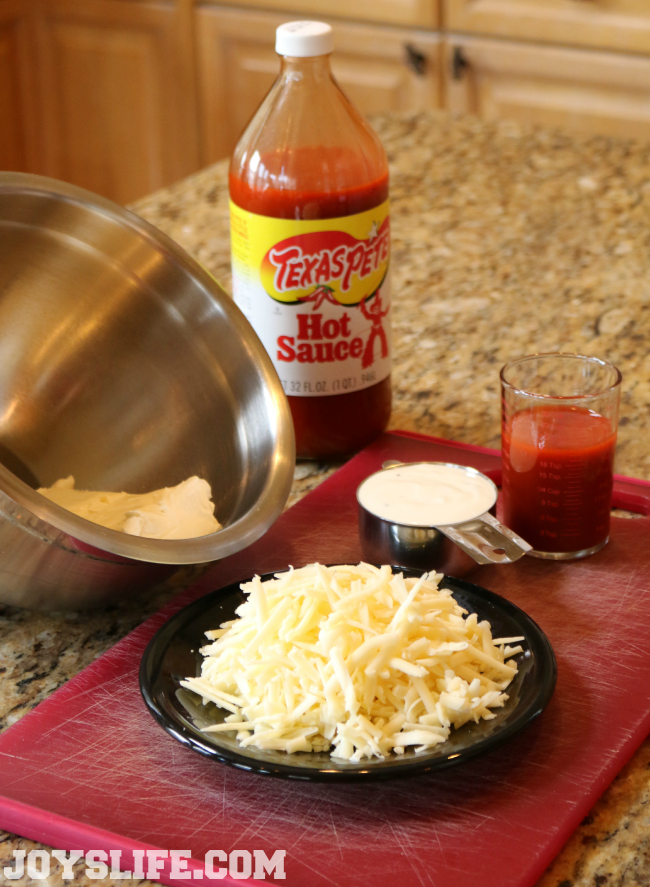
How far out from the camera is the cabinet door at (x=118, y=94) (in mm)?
3199

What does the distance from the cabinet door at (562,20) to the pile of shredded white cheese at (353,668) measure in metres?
2.21

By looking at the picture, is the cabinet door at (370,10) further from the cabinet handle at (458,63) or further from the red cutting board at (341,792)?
the red cutting board at (341,792)

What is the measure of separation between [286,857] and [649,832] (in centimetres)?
23

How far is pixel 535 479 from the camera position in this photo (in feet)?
3.03

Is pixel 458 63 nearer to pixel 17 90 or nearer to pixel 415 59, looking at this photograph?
pixel 415 59

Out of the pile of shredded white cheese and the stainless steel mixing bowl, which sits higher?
the stainless steel mixing bowl

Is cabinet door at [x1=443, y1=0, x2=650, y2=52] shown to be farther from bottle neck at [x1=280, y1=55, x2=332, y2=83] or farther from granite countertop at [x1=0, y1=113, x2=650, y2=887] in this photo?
bottle neck at [x1=280, y1=55, x2=332, y2=83]

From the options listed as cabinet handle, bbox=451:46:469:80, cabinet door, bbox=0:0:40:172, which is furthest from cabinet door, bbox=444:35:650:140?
cabinet door, bbox=0:0:40:172

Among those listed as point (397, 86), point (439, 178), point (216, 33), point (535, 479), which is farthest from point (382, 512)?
point (216, 33)

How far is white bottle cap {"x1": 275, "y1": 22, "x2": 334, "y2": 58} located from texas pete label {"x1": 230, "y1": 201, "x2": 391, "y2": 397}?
148mm

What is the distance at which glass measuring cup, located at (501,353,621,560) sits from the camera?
0.91 metres

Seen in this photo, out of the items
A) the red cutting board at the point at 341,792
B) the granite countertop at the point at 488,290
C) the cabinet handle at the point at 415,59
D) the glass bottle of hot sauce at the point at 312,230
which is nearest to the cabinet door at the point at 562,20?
the cabinet handle at the point at 415,59

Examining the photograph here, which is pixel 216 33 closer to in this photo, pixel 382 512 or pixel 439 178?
pixel 439 178

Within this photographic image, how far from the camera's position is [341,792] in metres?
0.68
